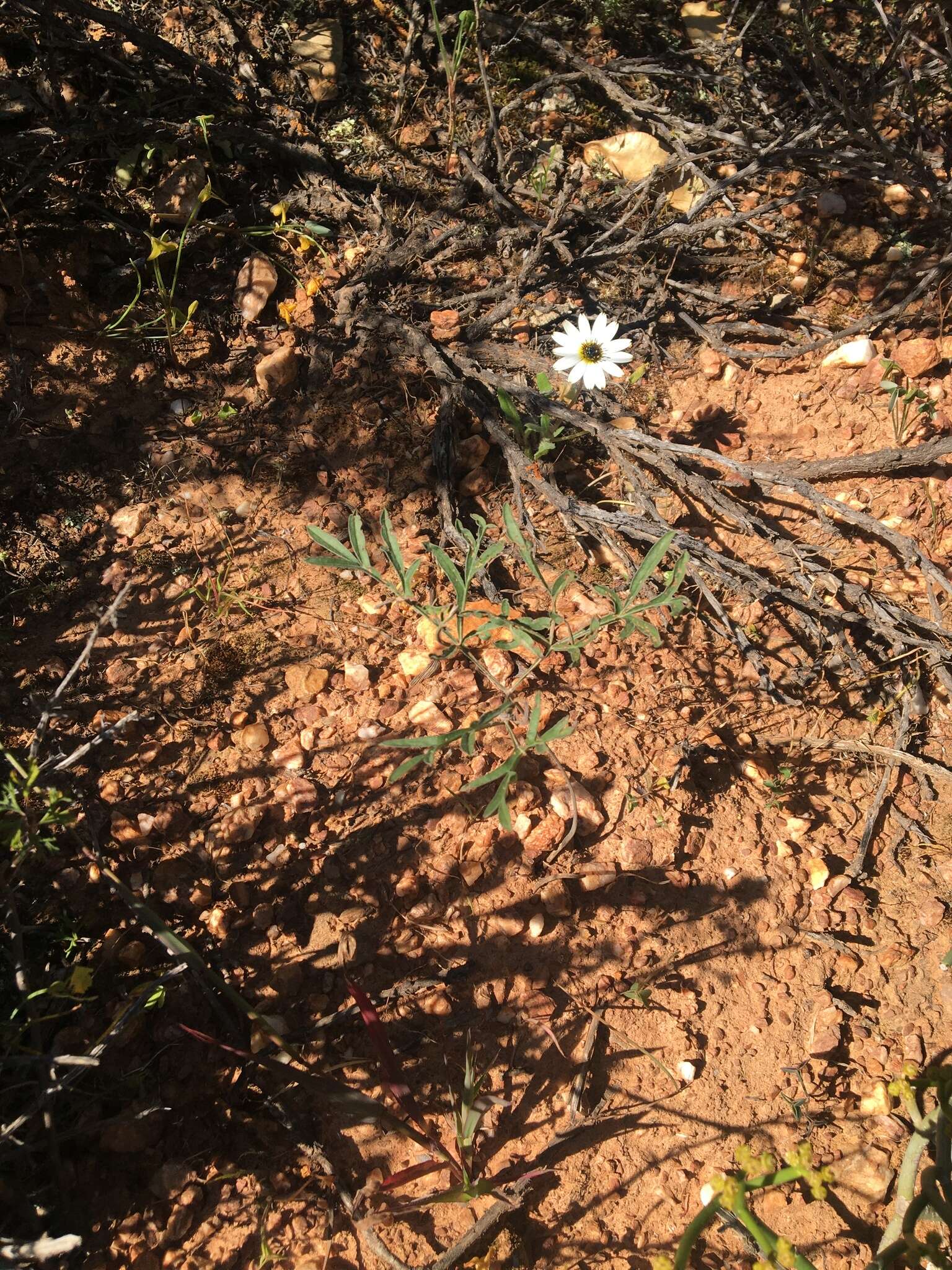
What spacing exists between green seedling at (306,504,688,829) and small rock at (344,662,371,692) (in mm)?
195

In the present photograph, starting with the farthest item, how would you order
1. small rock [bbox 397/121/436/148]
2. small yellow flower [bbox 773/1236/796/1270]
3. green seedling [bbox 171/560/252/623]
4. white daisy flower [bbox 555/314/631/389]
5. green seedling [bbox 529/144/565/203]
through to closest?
1. small rock [bbox 397/121/436/148]
2. green seedling [bbox 529/144/565/203]
3. white daisy flower [bbox 555/314/631/389]
4. green seedling [bbox 171/560/252/623]
5. small yellow flower [bbox 773/1236/796/1270]

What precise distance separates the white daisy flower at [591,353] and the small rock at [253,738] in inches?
51.1

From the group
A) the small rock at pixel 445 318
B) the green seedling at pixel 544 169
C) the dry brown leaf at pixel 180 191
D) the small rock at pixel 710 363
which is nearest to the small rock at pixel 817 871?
the small rock at pixel 710 363

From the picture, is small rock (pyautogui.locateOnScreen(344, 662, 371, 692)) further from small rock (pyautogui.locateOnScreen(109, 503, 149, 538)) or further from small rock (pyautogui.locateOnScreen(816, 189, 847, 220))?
small rock (pyautogui.locateOnScreen(816, 189, 847, 220))

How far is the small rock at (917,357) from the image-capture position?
2.71m

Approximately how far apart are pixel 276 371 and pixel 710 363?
1.38m

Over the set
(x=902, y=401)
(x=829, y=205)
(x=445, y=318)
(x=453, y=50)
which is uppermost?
(x=453, y=50)

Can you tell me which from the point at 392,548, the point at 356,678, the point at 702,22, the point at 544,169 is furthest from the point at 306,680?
the point at 702,22

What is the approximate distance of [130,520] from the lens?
2.37 metres

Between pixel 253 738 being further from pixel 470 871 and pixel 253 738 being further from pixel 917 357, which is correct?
pixel 917 357

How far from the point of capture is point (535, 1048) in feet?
6.07

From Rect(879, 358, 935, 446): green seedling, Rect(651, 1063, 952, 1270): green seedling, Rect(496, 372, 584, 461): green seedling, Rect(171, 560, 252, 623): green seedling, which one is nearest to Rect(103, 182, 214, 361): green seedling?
Rect(171, 560, 252, 623): green seedling

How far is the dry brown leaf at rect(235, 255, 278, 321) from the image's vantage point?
264 centimetres

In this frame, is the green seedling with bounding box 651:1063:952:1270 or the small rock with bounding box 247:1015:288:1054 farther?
A: the small rock with bounding box 247:1015:288:1054
